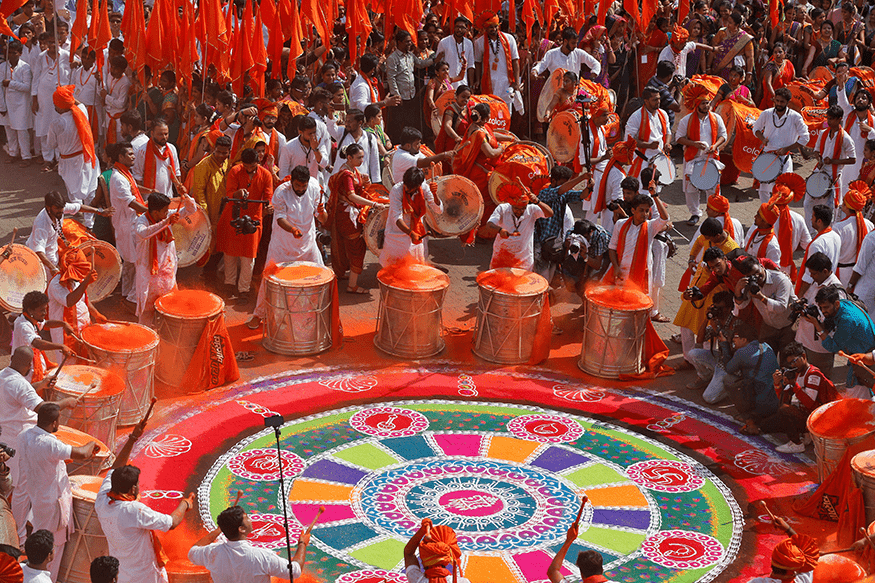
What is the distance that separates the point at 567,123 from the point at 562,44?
2.86m

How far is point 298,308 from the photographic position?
470 inches

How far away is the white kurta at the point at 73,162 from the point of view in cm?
1478

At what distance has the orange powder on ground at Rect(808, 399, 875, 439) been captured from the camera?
9.47 metres

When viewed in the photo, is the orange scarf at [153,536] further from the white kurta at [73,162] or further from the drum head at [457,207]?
the white kurta at [73,162]

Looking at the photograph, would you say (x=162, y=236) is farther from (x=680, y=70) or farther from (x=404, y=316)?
(x=680, y=70)

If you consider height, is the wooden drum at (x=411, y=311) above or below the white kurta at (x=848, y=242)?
below

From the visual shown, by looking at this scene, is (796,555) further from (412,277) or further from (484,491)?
(412,277)

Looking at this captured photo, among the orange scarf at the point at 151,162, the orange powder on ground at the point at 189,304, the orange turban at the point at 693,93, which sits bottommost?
the orange powder on ground at the point at 189,304

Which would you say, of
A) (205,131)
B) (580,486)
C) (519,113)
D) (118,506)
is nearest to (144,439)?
(118,506)

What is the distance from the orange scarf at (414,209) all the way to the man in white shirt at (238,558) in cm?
586

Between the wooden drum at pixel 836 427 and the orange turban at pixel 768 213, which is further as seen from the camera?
the orange turban at pixel 768 213

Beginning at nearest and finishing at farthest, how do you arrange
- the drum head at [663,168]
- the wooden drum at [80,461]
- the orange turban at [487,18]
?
1. the wooden drum at [80,461]
2. the drum head at [663,168]
3. the orange turban at [487,18]

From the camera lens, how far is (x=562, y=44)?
58.8 feet

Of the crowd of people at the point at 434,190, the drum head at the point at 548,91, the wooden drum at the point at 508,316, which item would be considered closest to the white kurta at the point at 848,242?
the crowd of people at the point at 434,190
